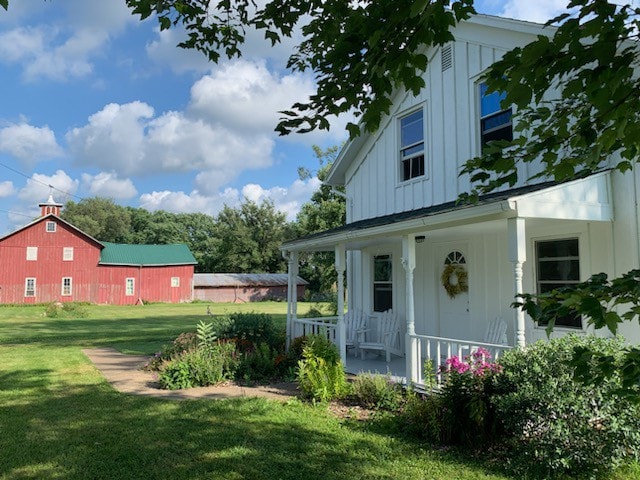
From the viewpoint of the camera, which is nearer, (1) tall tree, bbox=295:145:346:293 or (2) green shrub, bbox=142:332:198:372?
(2) green shrub, bbox=142:332:198:372

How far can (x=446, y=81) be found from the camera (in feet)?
33.8

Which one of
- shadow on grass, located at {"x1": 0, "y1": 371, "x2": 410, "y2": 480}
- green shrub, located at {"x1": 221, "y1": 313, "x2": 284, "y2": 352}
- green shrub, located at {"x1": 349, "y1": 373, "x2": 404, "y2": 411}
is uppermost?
green shrub, located at {"x1": 221, "y1": 313, "x2": 284, "y2": 352}

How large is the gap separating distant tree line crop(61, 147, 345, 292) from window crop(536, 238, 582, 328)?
102ft

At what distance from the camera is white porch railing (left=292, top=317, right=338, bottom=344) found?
10.3 meters

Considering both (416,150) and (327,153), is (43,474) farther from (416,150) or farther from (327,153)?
(327,153)

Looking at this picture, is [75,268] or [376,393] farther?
[75,268]

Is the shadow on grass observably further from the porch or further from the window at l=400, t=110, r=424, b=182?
the window at l=400, t=110, r=424, b=182

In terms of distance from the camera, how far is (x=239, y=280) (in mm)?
47125

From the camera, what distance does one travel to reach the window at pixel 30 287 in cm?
3806

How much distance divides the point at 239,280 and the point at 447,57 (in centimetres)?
3898

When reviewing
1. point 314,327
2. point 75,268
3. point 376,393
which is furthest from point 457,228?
point 75,268

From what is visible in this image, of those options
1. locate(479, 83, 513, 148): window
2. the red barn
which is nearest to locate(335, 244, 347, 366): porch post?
locate(479, 83, 513, 148): window

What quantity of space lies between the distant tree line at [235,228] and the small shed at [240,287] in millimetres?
3015

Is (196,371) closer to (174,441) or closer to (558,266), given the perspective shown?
(174,441)
